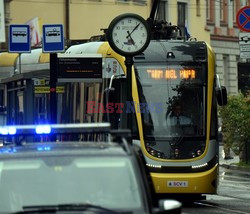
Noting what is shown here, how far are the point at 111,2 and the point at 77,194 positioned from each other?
50.2 m

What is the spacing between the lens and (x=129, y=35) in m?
15.4

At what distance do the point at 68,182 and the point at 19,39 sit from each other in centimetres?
1164

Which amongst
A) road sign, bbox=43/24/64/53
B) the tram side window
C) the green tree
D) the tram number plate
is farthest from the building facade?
the tram number plate

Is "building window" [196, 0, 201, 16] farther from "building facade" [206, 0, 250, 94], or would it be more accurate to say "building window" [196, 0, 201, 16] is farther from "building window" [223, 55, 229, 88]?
"building window" [223, 55, 229, 88]

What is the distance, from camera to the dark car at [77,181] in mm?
7184

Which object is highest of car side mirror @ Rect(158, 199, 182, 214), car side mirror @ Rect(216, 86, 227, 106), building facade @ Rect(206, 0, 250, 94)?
building facade @ Rect(206, 0, 250, 94)

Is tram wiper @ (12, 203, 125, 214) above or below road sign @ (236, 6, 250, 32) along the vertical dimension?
below

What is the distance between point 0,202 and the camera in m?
7.40

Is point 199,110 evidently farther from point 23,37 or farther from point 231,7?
→ point 231,7

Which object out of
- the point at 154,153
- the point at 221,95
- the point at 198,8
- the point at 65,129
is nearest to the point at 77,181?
the point at 65,129

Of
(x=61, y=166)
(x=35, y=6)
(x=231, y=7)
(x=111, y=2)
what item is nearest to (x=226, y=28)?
(x=231, y=7)

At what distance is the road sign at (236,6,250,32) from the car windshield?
16405 millimetres

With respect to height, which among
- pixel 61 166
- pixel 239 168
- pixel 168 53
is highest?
pixel 168 53

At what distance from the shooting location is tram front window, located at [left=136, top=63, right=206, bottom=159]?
17656mm
